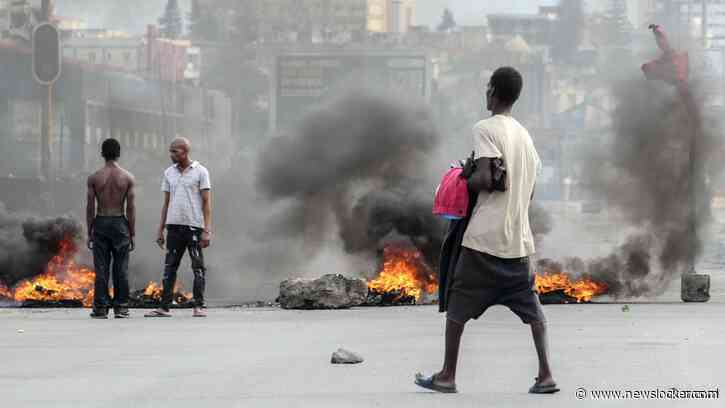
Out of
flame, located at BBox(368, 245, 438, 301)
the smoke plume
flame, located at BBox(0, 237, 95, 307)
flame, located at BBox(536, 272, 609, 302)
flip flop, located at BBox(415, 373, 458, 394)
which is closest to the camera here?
flip flop, located at BBox(415, 373, 458, 394)

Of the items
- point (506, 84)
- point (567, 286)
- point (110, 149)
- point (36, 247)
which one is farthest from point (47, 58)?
point (506, 84)

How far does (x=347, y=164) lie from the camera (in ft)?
86.7

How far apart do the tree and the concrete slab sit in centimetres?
15347

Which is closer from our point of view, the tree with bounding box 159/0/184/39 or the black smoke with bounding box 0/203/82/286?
the black smoke with bounding box 0/203/82/286

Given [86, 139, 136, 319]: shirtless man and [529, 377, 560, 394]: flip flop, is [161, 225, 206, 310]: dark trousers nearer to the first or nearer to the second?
[86, 139, 136, 319]: shirtless man

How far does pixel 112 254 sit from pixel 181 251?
61cm

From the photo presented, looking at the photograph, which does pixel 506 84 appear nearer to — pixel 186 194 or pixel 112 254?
pixel 186 194

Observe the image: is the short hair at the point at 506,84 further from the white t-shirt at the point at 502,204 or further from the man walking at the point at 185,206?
the man walking at the point at 185,206

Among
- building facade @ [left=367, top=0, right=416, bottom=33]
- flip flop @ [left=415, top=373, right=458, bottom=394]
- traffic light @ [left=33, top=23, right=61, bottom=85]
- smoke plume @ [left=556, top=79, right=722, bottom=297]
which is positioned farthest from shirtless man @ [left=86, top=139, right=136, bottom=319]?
building facade @ [left=367, top=0, right=416, bottom=33]

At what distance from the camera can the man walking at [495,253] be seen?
7.68 m

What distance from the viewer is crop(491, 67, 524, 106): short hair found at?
7.86 m

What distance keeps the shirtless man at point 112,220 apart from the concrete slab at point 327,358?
1.41 feet

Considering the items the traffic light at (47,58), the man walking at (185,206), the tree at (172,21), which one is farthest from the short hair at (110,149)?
the tree at (172,21)

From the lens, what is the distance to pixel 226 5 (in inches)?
5369
